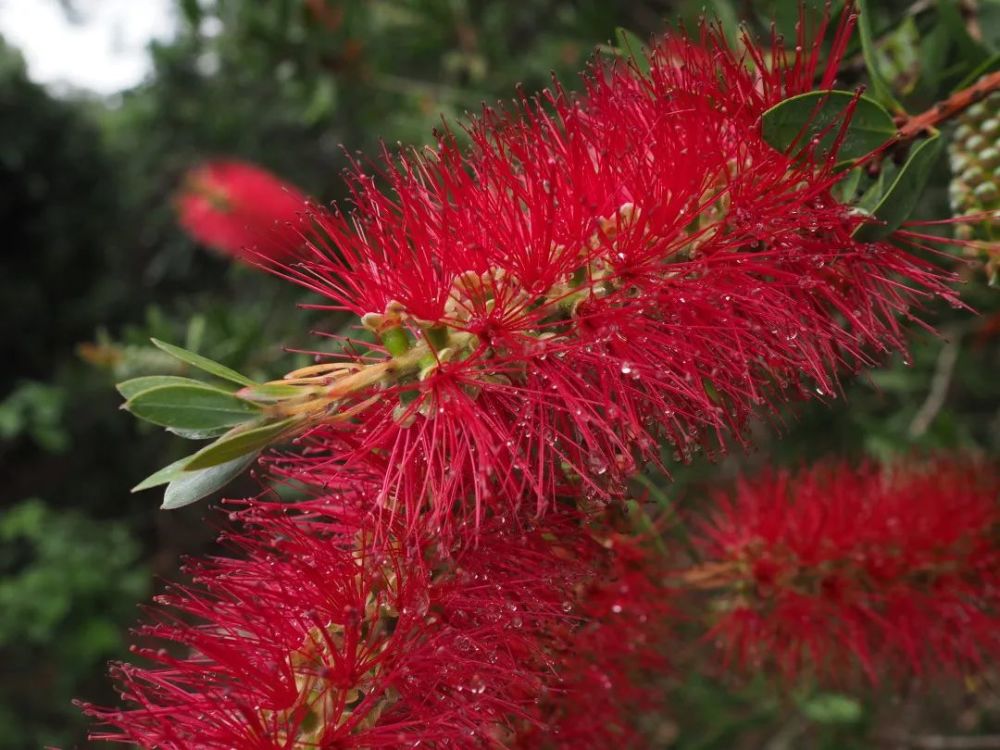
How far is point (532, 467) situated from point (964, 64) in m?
0.90

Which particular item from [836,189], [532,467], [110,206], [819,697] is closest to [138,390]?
[532,467]

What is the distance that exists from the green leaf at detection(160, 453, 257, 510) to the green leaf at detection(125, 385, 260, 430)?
41 millimetres

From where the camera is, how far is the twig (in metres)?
2.34

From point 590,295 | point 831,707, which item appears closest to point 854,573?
point 831,707

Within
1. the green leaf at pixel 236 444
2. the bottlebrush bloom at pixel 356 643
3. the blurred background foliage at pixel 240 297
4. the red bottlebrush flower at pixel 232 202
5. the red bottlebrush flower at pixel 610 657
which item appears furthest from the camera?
the red bottlebrush flower at pixel 232 202

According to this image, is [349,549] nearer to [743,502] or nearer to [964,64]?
[743,502]

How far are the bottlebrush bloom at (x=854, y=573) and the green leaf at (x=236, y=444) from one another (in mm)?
916

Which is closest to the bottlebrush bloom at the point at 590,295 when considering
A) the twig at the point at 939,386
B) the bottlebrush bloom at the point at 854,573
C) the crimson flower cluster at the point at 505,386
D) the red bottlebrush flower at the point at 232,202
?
the crimson flower cluster at the point at 505,386

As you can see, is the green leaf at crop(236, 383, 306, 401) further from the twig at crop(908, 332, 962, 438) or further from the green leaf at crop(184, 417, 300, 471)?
the twig at crop(908, 332, 962, 438)

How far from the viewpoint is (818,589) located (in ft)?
5.02

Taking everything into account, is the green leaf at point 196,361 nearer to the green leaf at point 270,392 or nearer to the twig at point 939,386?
the green leaf at point 270,392

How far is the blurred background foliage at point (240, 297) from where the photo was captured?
2096 mm

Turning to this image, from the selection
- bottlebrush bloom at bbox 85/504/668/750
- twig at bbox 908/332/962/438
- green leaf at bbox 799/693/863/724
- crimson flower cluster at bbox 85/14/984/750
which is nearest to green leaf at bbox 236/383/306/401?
crimson flower cluster at bbox 85/14/984/750

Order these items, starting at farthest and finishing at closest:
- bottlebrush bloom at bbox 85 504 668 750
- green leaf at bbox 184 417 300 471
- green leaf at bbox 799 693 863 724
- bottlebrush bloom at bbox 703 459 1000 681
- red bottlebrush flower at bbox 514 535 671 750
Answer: green leaf at bbox 799 693 863 724
bottlebrush bloom at bbox 703 459 1000 681
red bottlebrush flower at bbox 514 535 671 750
bottlebrush bloom at bbox 85 504 668 750
green leaf at bbox 184 417 300 471
